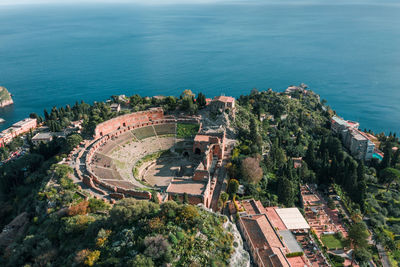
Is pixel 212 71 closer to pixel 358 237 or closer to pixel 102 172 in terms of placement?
pixel 102 172

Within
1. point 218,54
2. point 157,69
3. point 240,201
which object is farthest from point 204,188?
point 218,54

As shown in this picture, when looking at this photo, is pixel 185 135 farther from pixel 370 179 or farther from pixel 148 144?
pixel 370 179

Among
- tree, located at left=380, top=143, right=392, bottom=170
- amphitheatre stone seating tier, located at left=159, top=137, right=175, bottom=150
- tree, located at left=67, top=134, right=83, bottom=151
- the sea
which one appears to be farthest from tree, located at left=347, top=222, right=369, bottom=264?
the sea

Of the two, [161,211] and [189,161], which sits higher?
[161,211]

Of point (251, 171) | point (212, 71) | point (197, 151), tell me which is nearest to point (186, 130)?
point (197, 151)

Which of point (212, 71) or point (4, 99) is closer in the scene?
point (4, 99)

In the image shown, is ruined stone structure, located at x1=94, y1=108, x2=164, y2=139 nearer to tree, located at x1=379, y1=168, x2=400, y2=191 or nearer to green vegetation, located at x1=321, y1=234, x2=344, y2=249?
green vegetation, located at x1=321, y1=234, x2=344, y2=249
